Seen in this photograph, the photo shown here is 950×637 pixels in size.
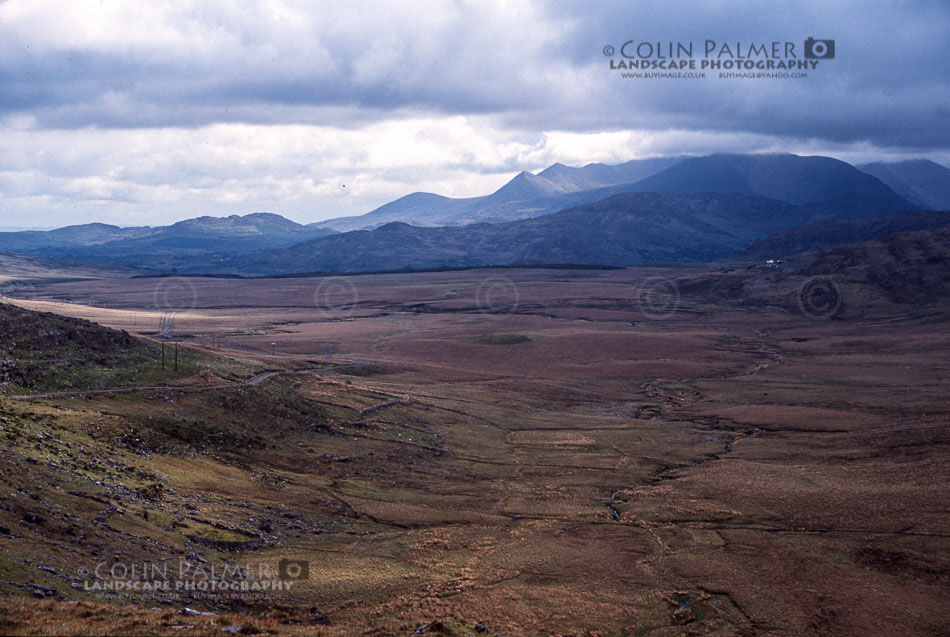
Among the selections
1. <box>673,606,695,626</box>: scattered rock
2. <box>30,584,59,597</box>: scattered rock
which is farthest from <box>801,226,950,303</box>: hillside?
<box>30,584,59,597</box>: scattered rock

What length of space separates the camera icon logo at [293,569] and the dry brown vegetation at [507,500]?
56 cm

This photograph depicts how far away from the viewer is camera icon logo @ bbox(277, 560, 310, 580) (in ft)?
89.4

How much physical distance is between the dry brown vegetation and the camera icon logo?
21.9 inches

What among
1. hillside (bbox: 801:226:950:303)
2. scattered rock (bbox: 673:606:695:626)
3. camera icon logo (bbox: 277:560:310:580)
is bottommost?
scattered rock (bbox: 673:606:695:626)

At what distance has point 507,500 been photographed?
1647 inches

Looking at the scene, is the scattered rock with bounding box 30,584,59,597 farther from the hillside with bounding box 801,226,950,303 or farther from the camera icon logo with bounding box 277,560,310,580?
the hillside with bounding box 801,226,950,303

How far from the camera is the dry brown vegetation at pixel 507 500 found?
25.7 metres

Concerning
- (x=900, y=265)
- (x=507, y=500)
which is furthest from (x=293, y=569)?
(x=900, y=265)

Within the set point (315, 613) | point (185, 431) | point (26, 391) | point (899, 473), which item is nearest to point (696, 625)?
point (315, 613)

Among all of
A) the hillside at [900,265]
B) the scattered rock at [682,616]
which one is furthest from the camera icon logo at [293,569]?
the hillside at [900,265]

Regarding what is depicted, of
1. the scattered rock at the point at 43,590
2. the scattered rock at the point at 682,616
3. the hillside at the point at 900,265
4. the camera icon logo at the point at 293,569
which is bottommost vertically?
the scattered rock at the point at 682,616

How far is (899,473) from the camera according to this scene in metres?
44.5

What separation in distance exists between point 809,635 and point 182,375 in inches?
1800

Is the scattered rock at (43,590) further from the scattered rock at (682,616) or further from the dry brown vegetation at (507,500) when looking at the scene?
the scattered rock at (682,616)
